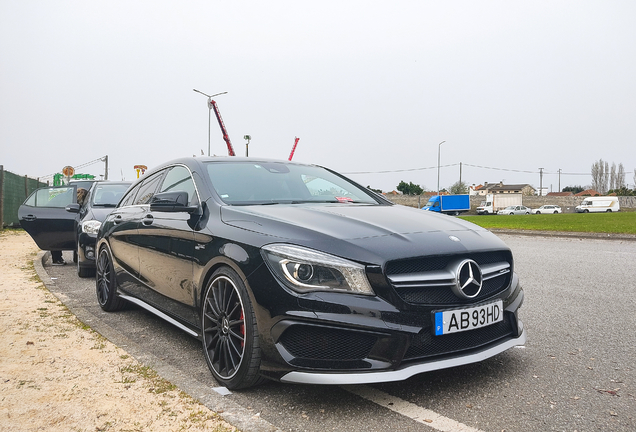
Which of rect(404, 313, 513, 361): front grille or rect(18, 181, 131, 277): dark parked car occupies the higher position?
rect(18, 181, 131, 277): dark parked car

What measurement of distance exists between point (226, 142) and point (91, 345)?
48839 mm

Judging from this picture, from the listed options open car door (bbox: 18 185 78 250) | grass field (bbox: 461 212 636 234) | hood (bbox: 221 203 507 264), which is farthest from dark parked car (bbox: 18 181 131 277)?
grass field (bbox: 461 212 636 234)

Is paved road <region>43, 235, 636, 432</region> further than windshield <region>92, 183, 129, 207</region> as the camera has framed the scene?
No

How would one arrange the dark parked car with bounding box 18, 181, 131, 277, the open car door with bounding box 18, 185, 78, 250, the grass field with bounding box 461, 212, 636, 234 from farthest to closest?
1. the grass field with bounding box 461, 212, 636, 234
2. the open car door with bounding box 18, 185, 78, 250
3. the dark parked car with bounding box 18, 181, 131, 277

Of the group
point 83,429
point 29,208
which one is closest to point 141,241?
point 83,429

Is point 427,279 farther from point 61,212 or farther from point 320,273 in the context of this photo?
point 61,212

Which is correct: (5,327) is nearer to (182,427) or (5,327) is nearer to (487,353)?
(182,427)

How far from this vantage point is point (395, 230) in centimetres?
335

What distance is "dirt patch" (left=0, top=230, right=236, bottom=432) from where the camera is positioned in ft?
9.40

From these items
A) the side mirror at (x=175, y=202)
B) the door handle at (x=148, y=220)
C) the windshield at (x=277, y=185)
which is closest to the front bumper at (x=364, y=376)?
the windshield at (x=277, y=185)

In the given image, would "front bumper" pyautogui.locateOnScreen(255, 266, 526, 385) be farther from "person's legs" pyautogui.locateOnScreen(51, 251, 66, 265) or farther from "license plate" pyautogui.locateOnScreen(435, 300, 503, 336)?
"person's legs" pyautogui.locateOnScreen(51, 251, 66, 265)

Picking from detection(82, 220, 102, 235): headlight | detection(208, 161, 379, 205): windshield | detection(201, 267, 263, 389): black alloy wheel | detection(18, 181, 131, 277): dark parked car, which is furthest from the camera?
detection(18, 181, 131, 277): dark parked car

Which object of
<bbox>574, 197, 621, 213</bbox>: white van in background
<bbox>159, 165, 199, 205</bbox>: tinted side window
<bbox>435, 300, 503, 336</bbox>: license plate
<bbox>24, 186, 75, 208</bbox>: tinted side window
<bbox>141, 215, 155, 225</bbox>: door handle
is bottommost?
<bbox>574, 197, 621, 213</bbox>: white van in background

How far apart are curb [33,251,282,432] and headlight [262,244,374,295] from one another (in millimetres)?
726
